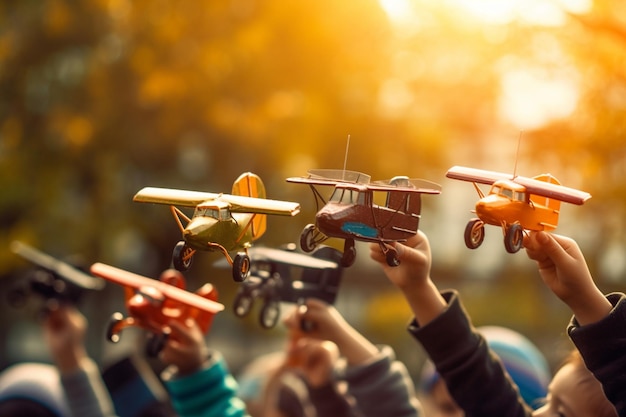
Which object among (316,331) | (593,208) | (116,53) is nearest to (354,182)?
(316,331)

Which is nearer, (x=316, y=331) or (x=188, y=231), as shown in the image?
(x=188, y=231)

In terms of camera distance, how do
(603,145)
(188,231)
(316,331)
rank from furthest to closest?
(603,145)
(316,331)
(188,231)

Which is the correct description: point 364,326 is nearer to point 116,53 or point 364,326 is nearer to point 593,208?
point 593,208

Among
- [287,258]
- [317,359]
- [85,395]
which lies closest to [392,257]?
[287,258]

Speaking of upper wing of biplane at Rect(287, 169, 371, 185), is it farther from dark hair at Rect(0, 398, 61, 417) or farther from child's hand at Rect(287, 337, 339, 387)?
dark hair at Rect(0, 398, 61, 417)

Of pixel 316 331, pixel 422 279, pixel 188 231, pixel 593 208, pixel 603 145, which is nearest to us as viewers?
pixel 188 231
